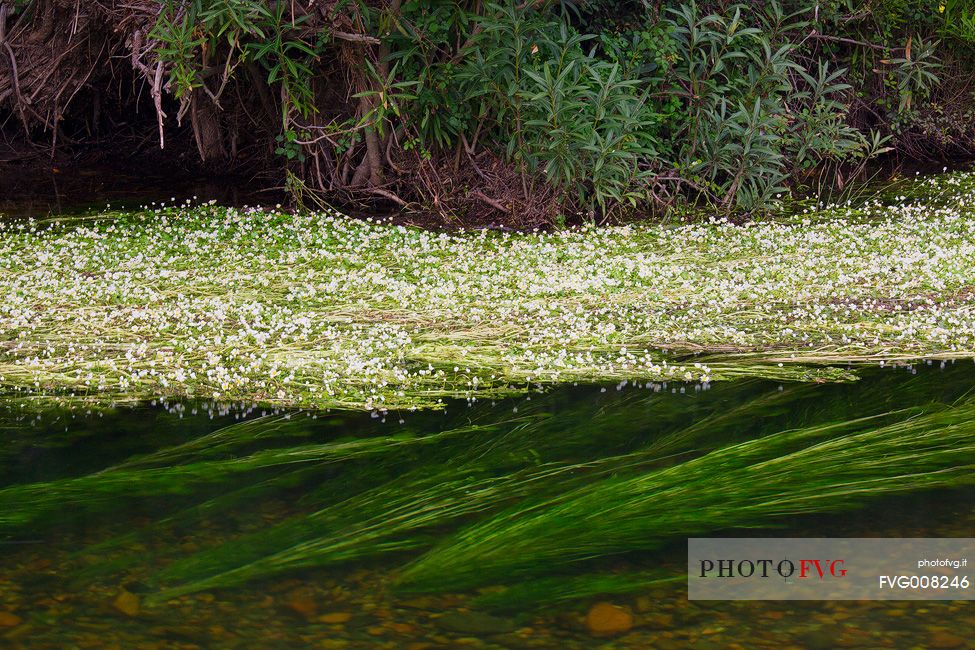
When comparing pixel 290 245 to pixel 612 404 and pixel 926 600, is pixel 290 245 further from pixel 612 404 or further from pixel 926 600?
pixel 926 600

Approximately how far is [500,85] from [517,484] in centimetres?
565

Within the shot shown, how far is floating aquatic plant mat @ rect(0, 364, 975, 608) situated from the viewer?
371cm

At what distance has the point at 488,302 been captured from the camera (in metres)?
6.64

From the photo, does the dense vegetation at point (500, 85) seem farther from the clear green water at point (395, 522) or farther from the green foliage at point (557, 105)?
the clear green water at point (395, 522)

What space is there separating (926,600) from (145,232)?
23.4 ft

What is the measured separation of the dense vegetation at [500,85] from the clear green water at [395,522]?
14.0 ft

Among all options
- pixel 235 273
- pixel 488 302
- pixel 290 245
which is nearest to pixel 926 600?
pixel 488 302

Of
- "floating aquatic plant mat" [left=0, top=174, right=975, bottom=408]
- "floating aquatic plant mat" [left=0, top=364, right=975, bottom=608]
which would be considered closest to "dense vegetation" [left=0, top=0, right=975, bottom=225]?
"floating aquatic plant mat" [left=0, top=174, right=975, bottom=408]

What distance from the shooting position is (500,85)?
9.30 meters

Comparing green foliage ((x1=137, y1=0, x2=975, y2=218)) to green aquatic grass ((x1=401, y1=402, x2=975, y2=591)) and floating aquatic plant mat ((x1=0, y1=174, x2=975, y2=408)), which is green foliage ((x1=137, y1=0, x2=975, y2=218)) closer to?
floating aquatic plant mat ((x1=0, y1=174, x2=975, y2=408))

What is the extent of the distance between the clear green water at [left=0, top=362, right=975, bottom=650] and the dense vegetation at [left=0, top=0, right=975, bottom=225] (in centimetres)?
427

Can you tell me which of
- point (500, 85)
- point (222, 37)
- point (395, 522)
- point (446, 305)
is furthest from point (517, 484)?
point (222, 37)

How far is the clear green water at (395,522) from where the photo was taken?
329 cm

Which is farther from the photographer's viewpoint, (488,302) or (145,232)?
(145,232)
